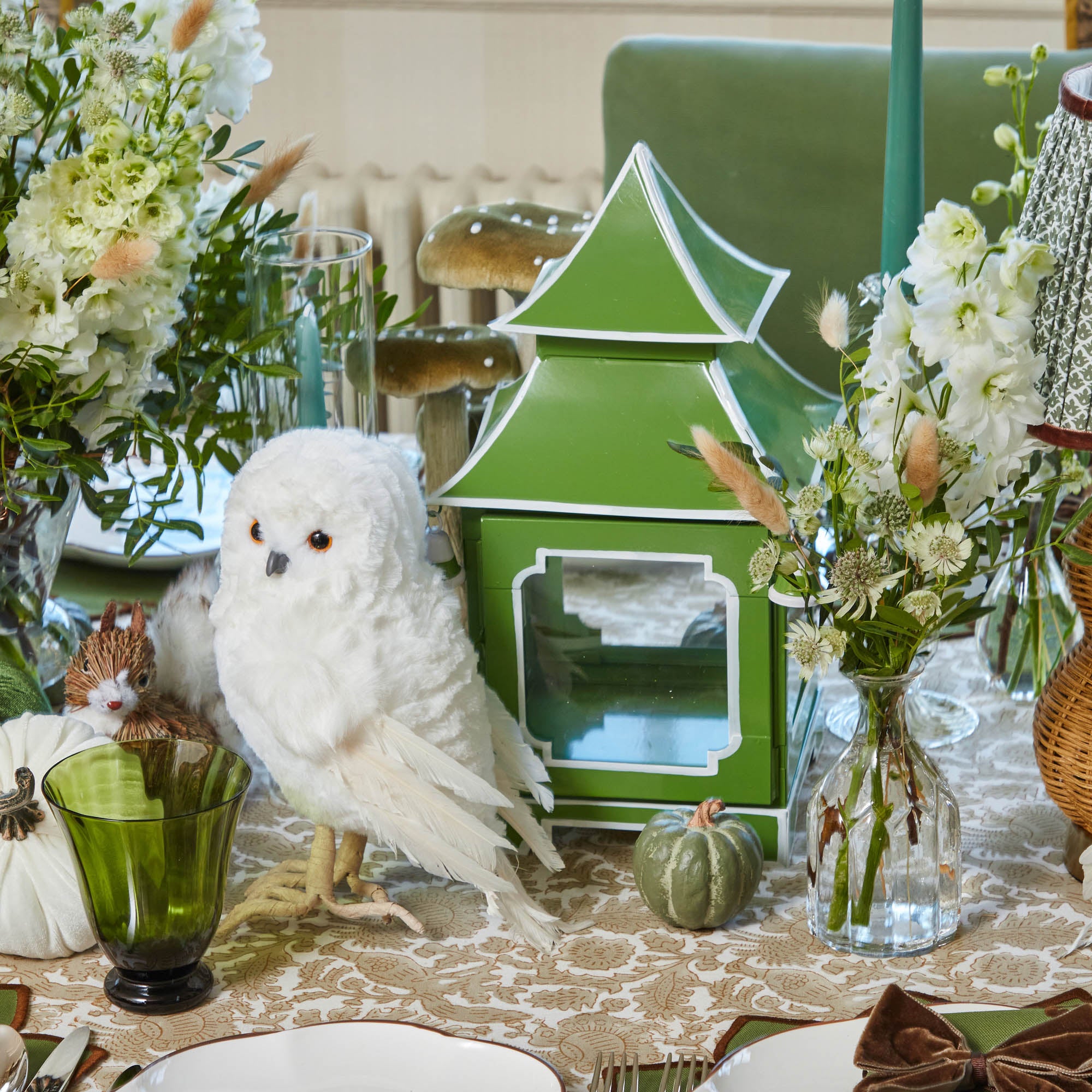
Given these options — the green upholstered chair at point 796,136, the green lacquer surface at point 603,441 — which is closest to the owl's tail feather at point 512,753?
the green lacquer surface at point 603,441

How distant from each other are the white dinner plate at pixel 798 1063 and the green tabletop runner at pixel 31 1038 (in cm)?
35

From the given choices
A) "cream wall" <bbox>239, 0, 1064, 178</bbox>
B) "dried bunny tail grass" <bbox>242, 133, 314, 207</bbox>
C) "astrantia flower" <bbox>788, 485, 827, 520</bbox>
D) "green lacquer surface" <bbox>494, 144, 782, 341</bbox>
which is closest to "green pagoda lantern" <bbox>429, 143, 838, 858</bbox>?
"green lacquer surface" <bbox>494, 144, 782, 341</bbox>

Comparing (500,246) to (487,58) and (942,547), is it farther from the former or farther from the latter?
(487,58)

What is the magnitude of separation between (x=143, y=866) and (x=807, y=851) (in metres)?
0.42

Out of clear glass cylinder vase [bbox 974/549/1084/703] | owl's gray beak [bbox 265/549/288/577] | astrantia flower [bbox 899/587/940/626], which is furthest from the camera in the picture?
clear glass cylinder vase [bbox 974/549/1084/703]

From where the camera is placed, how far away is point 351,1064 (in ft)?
2.36

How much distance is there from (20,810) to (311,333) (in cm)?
40

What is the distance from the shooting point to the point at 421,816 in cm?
85

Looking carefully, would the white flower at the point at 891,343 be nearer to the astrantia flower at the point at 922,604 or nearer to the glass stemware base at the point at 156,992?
the astrantia flower at the point at 922,604

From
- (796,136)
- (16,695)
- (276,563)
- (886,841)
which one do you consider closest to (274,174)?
(276,563)

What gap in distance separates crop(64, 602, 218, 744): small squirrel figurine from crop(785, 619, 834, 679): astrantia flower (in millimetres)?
399

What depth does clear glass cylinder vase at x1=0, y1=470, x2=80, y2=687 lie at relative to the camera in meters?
0.98

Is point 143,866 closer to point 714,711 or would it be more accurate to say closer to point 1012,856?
point 714,711

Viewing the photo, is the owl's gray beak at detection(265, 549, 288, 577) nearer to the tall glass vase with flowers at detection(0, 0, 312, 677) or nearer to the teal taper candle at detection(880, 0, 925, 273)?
the tall glass vase with flowers at detection(0, 0, 312, 677)
